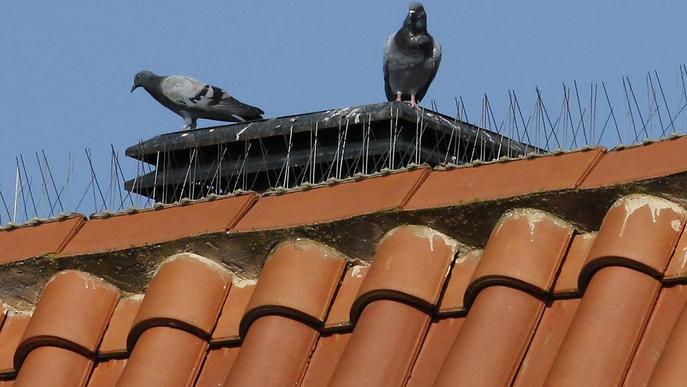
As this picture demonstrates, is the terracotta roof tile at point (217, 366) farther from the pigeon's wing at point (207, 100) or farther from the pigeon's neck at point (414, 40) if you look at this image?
the pigeon's wing at point (207, 100)

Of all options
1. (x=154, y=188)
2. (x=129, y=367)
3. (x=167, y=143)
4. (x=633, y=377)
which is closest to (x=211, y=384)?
(x=129, y=367)

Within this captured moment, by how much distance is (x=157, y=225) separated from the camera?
510 centimetres

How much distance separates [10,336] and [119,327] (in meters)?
0.45

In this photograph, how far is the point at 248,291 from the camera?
4.91m

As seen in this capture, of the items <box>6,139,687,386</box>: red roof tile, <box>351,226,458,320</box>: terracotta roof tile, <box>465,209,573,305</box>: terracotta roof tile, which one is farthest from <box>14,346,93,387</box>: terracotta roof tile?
<box>465,209,573,305</box>: terracotta roof tile

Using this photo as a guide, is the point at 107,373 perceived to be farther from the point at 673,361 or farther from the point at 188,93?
the point at 188,93

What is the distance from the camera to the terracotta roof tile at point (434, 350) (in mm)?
4301

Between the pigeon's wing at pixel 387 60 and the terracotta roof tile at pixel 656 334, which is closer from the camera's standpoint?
the terracotta roof tile at pixel 656 334

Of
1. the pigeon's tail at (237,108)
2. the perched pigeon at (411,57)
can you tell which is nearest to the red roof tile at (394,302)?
the perched pigeon at (411,57)

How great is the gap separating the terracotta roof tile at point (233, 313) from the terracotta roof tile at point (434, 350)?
623mm

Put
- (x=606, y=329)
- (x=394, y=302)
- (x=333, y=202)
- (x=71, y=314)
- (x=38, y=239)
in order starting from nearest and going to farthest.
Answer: (x=606, y=329) < (x=394, y=302) < (x=333, y=202) < (x=71, y=314) < (x=38, y=239)

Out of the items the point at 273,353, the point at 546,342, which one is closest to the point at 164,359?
the point at 273,353

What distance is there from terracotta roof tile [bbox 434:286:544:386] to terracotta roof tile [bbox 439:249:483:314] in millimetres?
109

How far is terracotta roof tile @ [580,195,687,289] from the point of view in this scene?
4.14 m
